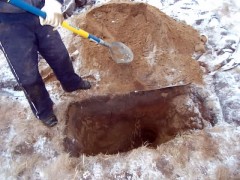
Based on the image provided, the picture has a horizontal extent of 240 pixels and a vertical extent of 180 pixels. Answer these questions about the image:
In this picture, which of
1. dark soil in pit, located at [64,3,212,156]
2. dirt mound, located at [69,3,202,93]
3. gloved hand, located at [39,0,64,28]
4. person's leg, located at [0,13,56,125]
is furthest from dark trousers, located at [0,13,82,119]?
dirt mound, located at [69,3,202,93]

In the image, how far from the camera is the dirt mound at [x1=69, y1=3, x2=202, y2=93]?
3.13 m

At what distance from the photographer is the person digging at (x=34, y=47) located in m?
2.36

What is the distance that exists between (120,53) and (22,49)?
39.1 inches

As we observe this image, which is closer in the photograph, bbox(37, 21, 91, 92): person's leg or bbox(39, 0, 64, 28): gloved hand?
bbox(39, 0, 64, 28): gloved hand

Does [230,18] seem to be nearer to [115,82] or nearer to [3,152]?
[115,82]

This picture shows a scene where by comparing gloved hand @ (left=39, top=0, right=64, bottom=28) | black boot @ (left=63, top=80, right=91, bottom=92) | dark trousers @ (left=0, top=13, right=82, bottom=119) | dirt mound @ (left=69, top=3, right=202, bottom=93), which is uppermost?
gloved hand @ (left=39, top=0, right=64, bottom=28)

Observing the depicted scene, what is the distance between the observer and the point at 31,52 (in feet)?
8.21

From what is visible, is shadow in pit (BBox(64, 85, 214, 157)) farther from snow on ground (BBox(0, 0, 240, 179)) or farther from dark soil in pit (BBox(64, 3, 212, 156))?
snow on ground (BBox(0, 0, 240, 179))

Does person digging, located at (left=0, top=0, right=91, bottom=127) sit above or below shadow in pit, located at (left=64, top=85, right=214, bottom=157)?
above

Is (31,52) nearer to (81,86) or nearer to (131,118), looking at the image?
(81,86)

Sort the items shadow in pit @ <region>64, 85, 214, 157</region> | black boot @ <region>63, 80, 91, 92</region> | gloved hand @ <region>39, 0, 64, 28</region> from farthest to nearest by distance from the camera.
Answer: black boot @ <region>63, 80, 91, 92</region>, shadow in pit @ <region>64, 85, 214, 157</region>, gloved hand @ <region>39, 0, 64, 28</region>

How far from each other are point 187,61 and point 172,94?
413 millimetres

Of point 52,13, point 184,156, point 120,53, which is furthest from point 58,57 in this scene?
point 184,156

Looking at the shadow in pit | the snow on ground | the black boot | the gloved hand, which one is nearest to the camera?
the gloved hand
